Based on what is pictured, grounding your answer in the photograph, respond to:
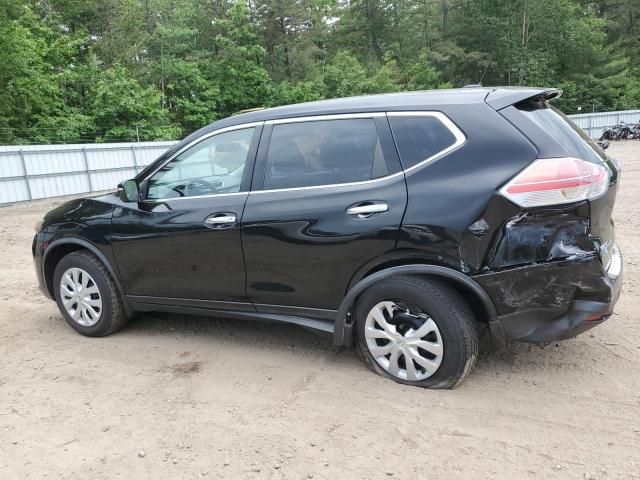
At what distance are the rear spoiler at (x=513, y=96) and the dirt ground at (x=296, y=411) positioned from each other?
172 centimetres

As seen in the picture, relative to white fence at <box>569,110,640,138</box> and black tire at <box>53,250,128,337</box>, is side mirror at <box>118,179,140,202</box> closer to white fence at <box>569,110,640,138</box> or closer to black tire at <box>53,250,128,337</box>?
black tire at <box>53,250,128,337</box>

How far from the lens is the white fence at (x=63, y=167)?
1556 cm

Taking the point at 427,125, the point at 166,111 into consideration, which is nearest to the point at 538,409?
the point at 427,125

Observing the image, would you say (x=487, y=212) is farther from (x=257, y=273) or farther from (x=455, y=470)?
(x=257, y=273)

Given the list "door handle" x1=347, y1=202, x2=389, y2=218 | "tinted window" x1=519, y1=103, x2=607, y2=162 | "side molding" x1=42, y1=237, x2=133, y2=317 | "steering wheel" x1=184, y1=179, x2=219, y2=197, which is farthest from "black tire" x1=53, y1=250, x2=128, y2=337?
"tinted window" x1=519, y1=103, x2=607, y2=162

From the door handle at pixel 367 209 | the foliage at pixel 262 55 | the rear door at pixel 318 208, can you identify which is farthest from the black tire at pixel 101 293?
the foliage at pixel 262 55

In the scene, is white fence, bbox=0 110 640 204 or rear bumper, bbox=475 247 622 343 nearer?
rear bumper, bbox=475 247 622 343

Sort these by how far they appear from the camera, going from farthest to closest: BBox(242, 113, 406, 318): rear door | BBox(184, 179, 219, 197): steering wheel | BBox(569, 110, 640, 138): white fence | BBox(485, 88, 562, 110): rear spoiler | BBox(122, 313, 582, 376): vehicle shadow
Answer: BBox(569, 110, 640, 138): white fence
BBox(184, 179, 219, 197): steering wheel
BBox(122, 313, 582, 376): vehicle shadow
BBox(242, 113, 406, 318): rear door
BBox(485, 88, 562, 110): rear spoiler

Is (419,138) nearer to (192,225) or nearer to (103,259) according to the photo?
(192,225)

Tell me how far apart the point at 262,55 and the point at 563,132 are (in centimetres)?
3356

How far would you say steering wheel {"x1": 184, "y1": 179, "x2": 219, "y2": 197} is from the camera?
387 cm

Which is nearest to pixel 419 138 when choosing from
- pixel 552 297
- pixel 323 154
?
pixel 323 154

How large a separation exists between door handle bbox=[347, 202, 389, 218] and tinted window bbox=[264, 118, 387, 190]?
19 cm

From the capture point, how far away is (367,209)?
10.5 feet
